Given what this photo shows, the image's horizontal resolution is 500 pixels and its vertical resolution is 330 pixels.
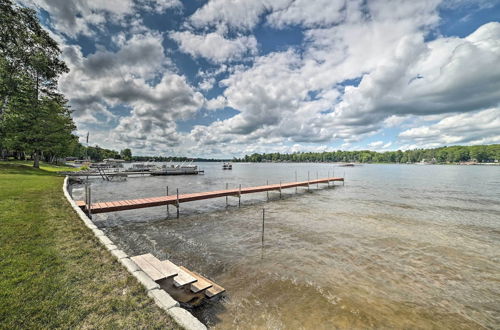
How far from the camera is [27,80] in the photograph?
28375 millimetres

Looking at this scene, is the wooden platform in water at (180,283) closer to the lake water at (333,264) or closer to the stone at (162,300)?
the lake water at (333,264)

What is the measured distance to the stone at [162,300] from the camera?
3.92 meters

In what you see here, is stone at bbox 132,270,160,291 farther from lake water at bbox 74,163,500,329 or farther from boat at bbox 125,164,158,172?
boat at bbox 125,164,158,172

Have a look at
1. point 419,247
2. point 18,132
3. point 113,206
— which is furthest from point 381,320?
point 18,132

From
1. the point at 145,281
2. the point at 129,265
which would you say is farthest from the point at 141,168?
the point at 145,281

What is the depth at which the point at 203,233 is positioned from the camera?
12070mm

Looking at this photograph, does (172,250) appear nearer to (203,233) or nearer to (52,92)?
(203,233)

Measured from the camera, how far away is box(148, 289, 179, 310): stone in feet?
12.8

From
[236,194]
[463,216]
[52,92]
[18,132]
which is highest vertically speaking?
[52,92]

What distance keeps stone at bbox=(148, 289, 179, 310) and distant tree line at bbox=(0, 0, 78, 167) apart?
113 ft

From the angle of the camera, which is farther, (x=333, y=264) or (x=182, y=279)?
(x=333, y=264)

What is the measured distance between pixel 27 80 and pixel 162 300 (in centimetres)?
3968

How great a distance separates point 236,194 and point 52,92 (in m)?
33.9

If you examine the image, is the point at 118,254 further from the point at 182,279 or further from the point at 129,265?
the point at 182,279
